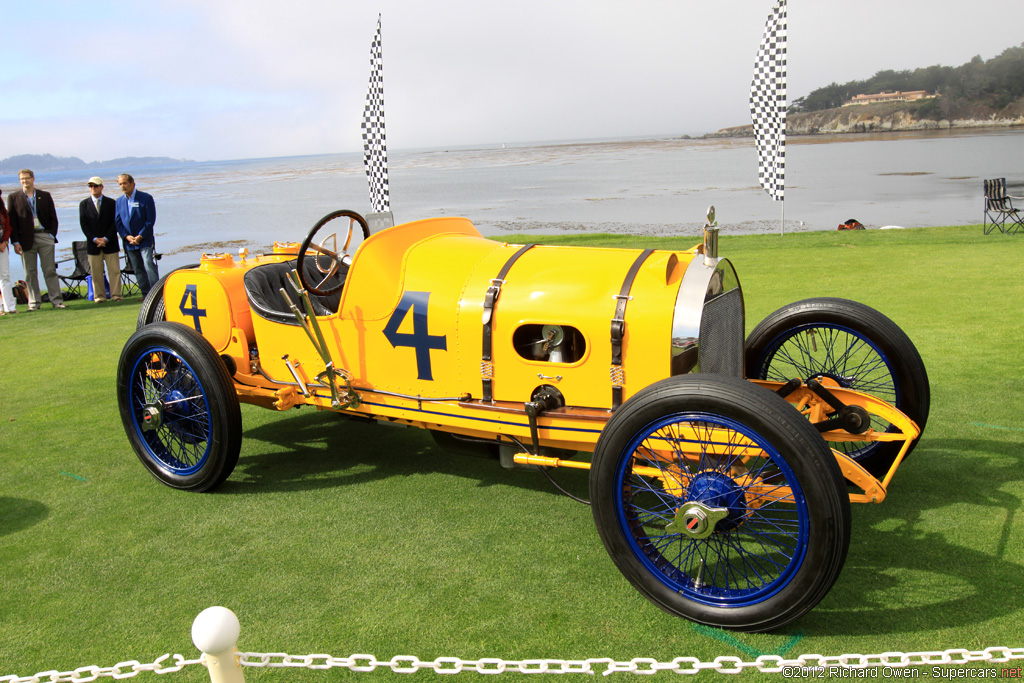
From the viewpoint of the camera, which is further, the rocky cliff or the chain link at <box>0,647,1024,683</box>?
the rocky cliff

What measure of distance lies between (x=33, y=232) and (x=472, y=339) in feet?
28.3

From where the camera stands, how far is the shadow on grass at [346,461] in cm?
408

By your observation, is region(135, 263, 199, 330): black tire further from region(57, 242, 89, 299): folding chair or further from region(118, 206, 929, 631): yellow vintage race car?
region(57, 242, 89, 299): folding chair

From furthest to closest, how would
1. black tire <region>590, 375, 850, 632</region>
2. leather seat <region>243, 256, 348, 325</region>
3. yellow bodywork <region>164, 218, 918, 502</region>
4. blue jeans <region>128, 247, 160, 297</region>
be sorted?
blue jeans <region>128, 247, 160, 297</region> → leather seat <region>243, 256, 348, 325</region> → yellow bodywork <region>164, 218, 918, 502</region> → black tire <region>590, 375, 850, 632</region>

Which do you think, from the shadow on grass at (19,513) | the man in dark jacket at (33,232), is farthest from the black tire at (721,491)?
the man in dark jacket at (33,232)

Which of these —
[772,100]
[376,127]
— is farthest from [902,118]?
[376,127]

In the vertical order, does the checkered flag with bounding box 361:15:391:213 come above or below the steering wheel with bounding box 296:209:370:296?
above

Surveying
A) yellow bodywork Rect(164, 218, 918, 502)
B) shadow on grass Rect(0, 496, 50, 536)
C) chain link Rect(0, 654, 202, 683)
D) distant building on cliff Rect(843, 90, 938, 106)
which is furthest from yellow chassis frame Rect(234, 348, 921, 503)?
distant building on cliff Rect(843, 90, 938, 106)

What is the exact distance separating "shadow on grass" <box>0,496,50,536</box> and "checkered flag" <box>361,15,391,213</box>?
6.47 meters

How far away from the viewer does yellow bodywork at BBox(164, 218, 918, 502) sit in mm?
3158

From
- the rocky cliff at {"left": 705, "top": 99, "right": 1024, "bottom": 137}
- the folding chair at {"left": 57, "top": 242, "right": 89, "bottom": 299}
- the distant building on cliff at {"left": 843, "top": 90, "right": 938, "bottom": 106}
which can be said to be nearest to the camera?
the folding chair at {"left": 57, "top": 242, "right": 89, "bottom": 299}

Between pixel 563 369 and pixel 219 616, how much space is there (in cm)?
185

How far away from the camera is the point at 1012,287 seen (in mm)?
7590

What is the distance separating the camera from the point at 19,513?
12.7ft
